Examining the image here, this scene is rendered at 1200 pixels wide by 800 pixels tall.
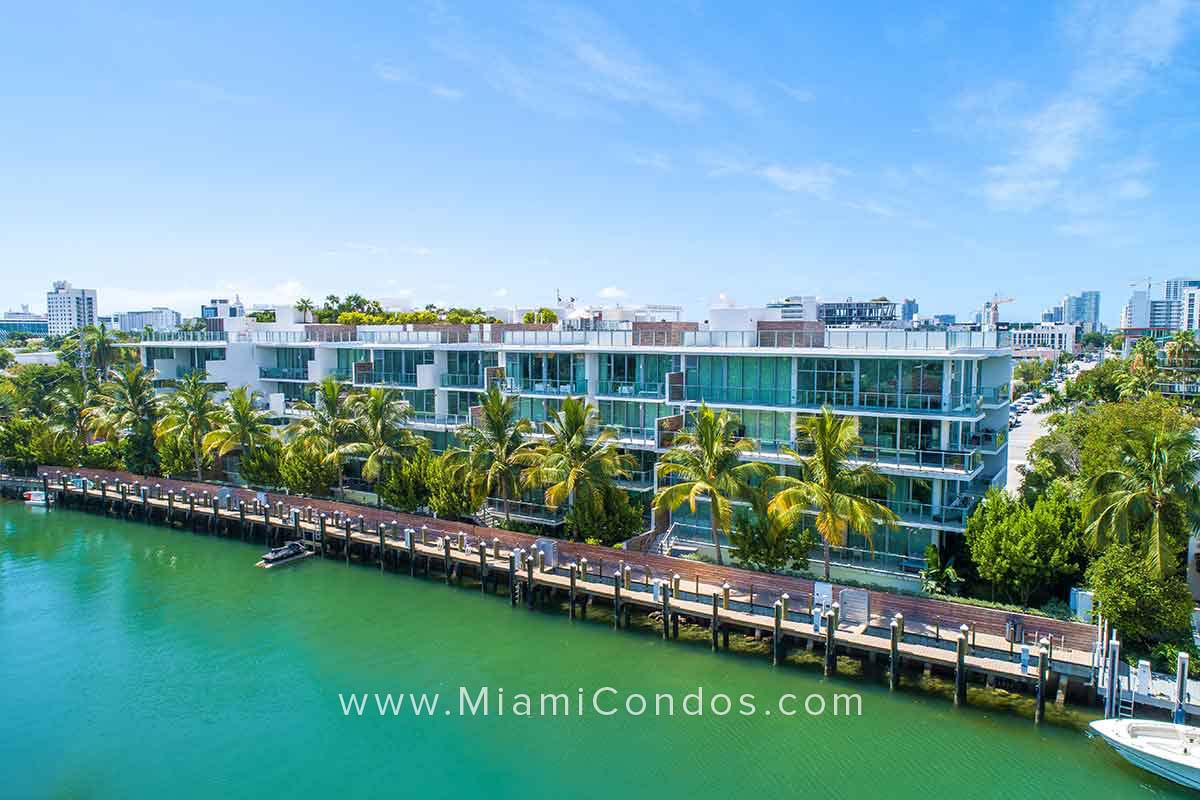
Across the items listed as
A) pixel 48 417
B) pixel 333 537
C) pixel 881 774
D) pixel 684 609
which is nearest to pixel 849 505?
pixel 684 609

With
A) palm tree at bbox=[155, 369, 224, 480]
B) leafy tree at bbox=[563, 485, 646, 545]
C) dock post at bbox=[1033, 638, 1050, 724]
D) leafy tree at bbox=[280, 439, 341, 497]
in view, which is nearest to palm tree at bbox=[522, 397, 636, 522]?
leafy tree at bbox=[563, 485, 646, 545]

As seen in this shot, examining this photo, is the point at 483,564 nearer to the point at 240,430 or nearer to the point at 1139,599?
the point at 240,430

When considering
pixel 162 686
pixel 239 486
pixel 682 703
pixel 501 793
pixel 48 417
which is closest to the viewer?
pixel 501 793

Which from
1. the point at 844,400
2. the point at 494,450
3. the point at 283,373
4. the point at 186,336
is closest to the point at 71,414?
the point at 186,336

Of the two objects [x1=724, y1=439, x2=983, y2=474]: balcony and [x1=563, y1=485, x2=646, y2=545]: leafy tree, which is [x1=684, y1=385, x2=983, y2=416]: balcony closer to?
[x1=724, y1=439, x2=983, y2=474]: balcony

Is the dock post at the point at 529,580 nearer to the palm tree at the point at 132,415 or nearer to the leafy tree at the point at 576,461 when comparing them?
the leafy tree at the point at 576,461

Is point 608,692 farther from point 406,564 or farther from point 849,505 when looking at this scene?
point 406,564
